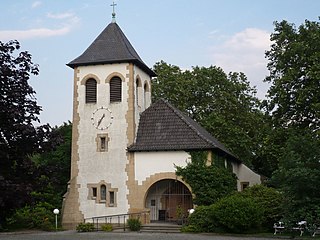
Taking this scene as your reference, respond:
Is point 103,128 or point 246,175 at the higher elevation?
point 103,128

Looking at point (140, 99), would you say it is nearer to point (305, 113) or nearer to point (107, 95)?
point (107, 95)

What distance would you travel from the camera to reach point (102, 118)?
31.9m

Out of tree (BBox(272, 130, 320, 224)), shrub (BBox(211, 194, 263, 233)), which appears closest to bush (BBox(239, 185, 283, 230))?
shrub (BBox(211, 194, 263, 233))

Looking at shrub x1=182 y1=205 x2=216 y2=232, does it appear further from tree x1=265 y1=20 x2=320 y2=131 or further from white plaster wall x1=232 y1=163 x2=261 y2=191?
white plaster wall x1=232 y1=163 x2=261 y2=191

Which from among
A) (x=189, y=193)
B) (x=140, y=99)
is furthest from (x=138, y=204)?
(x=140, y=99)

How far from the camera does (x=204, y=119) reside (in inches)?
1719

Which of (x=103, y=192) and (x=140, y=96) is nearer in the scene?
(x=103, y=192)

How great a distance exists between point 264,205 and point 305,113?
7.04 m

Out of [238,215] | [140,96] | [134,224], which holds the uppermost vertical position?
[140,96]

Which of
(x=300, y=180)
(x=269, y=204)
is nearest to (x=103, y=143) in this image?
(x=269, y=204)

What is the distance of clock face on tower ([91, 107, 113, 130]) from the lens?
31.7m

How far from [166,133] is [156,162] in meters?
1.90

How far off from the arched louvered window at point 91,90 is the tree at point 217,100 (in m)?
12.9

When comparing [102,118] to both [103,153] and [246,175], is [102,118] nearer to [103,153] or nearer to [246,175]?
[103,153]
